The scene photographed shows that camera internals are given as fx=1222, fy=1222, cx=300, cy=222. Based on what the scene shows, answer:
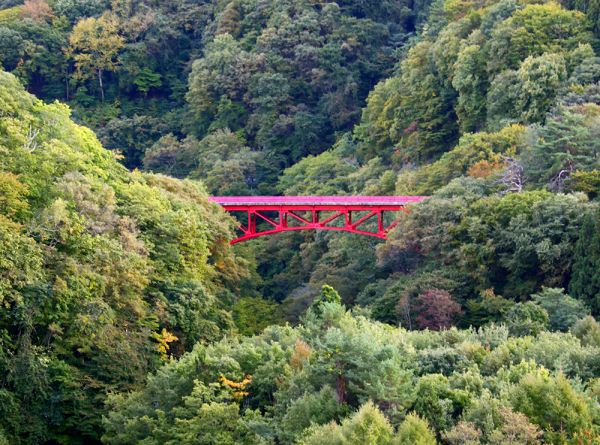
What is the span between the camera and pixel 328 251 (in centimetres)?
5659

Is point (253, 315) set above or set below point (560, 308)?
below

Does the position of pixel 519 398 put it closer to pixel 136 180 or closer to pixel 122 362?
pixel 122 362

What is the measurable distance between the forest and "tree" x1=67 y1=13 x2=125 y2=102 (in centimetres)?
551

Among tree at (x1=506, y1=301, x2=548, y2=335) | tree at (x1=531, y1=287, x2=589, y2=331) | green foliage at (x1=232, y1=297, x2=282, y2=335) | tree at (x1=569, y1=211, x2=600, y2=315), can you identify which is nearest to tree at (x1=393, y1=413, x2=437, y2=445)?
tree at (x1=506, y1=301, x2=548, y2=335)

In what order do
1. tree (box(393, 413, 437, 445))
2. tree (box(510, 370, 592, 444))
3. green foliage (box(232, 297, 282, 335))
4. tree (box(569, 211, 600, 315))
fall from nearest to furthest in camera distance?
tree (box(393, 413, 437, 445)) → tree (box(510, 370, 592, 444)) → tree (box(569, 211, 600, 315)) → green foliage (box(232, 297, 282, 335))

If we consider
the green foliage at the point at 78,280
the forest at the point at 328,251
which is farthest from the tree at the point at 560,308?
the green foliage at the point at 78,280

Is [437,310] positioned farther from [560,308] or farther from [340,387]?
[340,387]

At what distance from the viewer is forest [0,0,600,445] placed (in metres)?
28.1

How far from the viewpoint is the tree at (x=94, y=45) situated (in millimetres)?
82875

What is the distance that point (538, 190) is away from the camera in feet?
144

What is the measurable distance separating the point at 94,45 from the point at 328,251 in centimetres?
3302

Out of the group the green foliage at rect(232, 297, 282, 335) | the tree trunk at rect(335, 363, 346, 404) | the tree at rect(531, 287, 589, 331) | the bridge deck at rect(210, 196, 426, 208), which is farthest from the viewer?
the bridge deck at rect(210, 196, 426, 208)

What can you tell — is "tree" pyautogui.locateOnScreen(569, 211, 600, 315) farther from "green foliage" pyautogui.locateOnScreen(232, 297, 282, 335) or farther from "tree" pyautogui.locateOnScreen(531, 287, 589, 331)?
"green foliage" pyautogui.locateOnScreen(232, 297, 282, 335)

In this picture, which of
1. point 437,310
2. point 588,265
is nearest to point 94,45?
point 437,310
